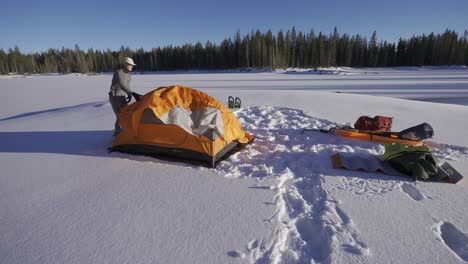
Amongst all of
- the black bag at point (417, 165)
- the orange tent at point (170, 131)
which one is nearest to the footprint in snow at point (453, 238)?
the black bag at point (417, 165)

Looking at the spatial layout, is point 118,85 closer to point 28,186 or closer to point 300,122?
point 28,186

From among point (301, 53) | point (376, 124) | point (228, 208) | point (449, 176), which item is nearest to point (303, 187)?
point (228, 208)

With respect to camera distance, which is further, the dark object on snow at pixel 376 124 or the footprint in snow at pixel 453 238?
the dark object on snow at pixel 376 124

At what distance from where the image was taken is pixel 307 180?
3287mm

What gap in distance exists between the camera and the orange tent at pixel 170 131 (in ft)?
12.4

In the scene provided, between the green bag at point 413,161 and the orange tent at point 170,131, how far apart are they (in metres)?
2.39

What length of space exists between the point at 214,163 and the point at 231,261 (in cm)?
186

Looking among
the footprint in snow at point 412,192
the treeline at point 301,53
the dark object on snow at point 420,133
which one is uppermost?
the treeline at point 301,53

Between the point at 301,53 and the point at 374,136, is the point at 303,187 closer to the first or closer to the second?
the point at 374,136

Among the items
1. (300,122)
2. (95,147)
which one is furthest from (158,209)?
(300,122)

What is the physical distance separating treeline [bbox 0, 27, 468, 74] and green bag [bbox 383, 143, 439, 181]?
46.4 m

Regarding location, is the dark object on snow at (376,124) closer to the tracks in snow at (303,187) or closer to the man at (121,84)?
the tracks in snow at (303,187)

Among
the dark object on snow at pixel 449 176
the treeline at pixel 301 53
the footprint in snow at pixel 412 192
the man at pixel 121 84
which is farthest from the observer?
the treeline at pixel 301 53

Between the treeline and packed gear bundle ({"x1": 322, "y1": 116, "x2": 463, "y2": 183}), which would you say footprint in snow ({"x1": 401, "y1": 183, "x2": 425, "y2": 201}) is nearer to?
packed gear bundle ({"x1": 322, "y1": 116, "x2": 463, "y2": 183})
